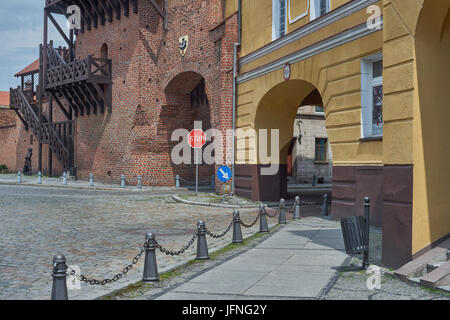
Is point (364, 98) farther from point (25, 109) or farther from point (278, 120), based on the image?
point (25, 109)

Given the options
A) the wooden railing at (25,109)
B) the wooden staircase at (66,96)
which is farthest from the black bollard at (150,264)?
the wooden railing at (25,109)

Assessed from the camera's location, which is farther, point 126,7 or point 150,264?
point 126,7

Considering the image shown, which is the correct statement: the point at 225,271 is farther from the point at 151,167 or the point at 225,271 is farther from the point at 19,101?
the point at 19,101

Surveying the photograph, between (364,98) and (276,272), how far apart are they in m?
6.46

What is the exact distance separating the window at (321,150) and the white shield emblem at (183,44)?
15.5 meters

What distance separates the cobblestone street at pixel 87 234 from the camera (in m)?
6.91

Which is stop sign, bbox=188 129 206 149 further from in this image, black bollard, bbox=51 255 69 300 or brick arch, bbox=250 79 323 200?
black bollard, bbox=51 255 69 300

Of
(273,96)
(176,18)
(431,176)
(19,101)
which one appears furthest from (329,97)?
(19,101)

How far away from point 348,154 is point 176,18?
46.3 ft

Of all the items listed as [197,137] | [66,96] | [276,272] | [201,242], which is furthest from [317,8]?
[66,96]

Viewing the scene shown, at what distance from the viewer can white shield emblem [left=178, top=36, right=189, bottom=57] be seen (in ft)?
74.0

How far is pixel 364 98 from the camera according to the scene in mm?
12055

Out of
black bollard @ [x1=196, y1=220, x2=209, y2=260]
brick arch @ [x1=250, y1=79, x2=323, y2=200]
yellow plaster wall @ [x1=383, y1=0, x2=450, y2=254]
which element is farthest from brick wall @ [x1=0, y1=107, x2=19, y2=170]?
yellow plaster wall @ [x1=383, y1=0, x2=450, y2=254]

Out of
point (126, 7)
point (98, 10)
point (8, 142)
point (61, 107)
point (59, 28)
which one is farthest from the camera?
point (8, 142)
